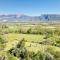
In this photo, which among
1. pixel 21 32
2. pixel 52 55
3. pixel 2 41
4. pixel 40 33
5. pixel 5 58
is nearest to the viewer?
pixel 5 58

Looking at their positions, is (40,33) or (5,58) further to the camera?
(40,33)

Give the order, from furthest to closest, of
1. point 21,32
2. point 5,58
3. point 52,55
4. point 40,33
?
point 21,32
point 40,33
point 52,55
point 5,58

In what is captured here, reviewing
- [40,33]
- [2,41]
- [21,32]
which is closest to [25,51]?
[2,41]

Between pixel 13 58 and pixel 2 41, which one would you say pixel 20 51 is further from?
pixel 2 41

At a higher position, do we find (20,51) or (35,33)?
(20,51)

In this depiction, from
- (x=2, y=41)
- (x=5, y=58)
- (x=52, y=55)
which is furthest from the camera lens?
(x=2, y=41)

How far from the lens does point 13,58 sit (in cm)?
1762

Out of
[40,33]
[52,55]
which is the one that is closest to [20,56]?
[52,55]

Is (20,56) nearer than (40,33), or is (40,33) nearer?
(20,56)

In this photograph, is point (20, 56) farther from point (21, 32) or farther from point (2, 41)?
point (21, 32)

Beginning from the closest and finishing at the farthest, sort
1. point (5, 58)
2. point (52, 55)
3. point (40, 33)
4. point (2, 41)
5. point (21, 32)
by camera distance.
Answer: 1. point (5, 58)
2. point (52, 55)
3. point (2, 41)
4. point (40, 33)
5. point (21, 32)

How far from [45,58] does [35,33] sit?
3093 centimetres

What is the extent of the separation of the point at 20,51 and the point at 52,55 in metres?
3.31

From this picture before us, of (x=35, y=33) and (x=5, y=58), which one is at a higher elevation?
(x=5, y=58)
